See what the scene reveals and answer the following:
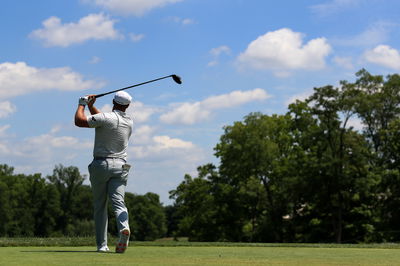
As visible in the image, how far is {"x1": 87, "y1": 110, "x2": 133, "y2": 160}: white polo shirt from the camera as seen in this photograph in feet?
27.7

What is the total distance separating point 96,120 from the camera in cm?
832

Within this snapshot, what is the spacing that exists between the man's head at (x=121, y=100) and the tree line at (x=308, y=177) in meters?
41.6

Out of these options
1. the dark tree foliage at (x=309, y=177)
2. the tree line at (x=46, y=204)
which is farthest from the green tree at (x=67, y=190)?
the dark tree foliage at (x=309, y=177)

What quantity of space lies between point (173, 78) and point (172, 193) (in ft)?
190

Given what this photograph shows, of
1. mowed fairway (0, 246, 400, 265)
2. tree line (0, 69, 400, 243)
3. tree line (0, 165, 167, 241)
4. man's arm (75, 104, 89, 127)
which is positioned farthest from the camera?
tree line (0, 165, 167, 241)

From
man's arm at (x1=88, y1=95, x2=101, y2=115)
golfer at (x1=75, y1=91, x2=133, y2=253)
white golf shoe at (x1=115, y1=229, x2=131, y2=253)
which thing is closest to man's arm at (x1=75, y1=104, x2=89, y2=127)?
golfer at (x1=75, y1=91, x2=133, y2=253)

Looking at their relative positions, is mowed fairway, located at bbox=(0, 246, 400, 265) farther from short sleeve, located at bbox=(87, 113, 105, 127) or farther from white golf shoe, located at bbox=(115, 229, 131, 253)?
short sleeve, located at bbox=(87, 113, 105, 127)

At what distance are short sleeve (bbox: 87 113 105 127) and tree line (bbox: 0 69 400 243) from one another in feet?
137

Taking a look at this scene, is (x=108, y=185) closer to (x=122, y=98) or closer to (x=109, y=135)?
(x=109, y=135)

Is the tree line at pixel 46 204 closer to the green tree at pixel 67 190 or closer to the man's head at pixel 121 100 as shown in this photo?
the green tree at pixel 67 190

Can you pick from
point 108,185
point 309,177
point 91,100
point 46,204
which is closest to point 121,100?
point 91,100

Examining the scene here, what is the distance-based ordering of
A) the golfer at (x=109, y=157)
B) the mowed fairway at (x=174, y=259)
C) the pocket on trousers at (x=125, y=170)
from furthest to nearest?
the pocket on trousers at (x=125, y=170), the golfer at (x=109, y=157), the mowed fairway at (x=174, y=259)

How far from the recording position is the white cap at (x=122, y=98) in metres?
8.59

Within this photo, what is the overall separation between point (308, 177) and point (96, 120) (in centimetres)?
4398
